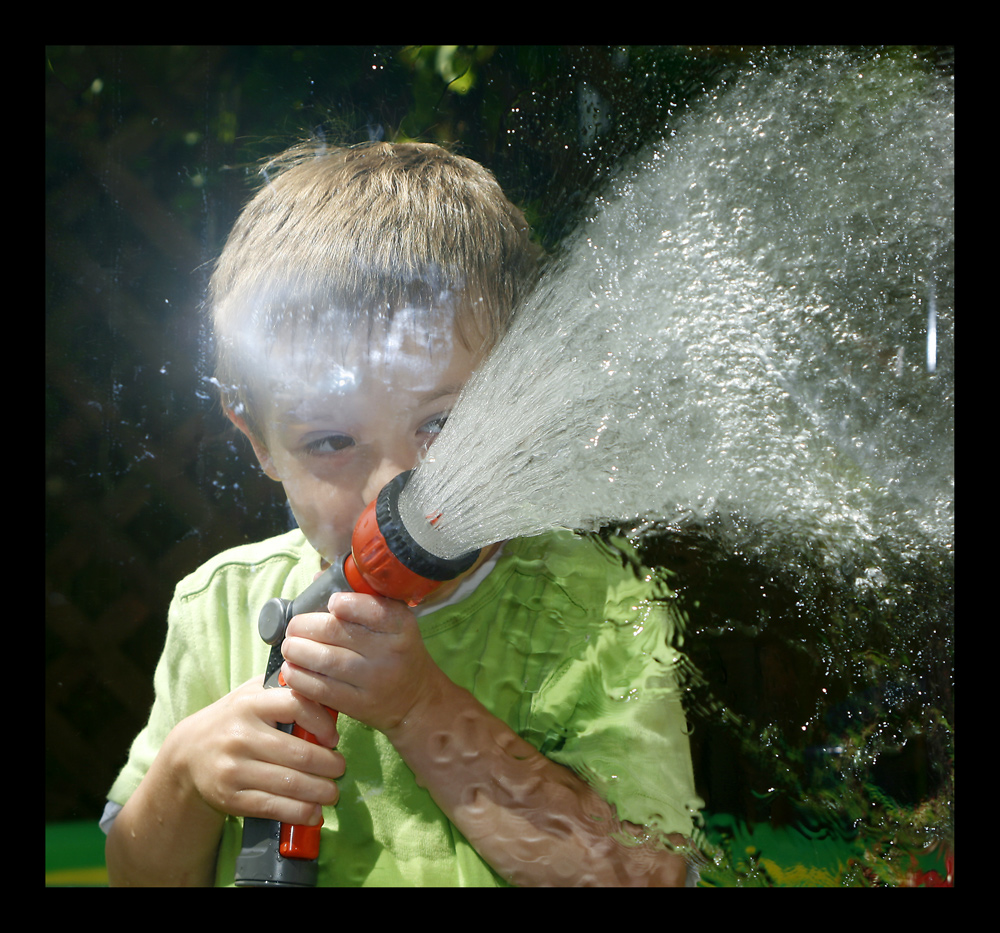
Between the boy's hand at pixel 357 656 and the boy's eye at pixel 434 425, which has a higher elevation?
the boy's eye at pixel 434 425

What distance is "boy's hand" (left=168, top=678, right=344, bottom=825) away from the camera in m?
0.63

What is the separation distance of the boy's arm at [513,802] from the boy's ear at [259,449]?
8.3 inches

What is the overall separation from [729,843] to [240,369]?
54 centimetres

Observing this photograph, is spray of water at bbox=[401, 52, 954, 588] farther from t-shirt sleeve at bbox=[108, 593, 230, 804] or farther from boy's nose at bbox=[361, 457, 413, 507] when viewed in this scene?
t-shirt sleeve at bbox=[108, 593, 230, 804]

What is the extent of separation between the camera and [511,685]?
26.1 inches

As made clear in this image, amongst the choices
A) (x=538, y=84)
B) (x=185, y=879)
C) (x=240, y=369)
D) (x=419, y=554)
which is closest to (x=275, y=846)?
(x=185, y=879)

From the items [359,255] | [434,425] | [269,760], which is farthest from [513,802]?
[359,255]

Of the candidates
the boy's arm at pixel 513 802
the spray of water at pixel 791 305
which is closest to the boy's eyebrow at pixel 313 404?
the spray of water at pixel 791 305

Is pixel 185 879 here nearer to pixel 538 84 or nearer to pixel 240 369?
pixel 240 369

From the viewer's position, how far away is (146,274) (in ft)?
2.23

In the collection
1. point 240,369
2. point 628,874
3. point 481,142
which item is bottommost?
point 628,874

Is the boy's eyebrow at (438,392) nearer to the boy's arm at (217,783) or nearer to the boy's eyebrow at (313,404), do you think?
the boy's eyebrow at (313,404)

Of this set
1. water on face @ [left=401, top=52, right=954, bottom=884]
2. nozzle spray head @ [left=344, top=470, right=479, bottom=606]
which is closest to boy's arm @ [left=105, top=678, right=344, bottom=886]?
nozzle spray head @ [left=344, top=470, right=479, bottom=606]

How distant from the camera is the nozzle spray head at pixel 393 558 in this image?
576 millimetres
